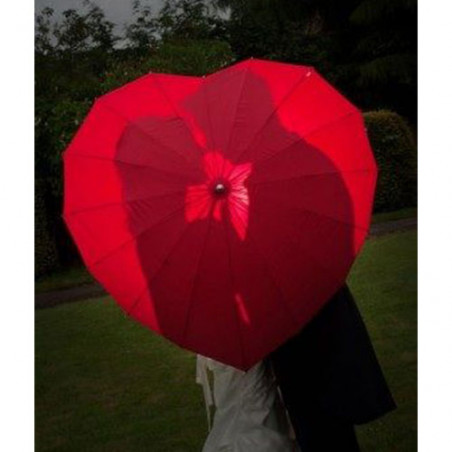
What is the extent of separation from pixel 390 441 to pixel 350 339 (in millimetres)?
1222

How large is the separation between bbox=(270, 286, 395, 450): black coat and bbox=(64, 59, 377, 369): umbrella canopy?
15.1 inches

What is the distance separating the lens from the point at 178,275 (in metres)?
2.31

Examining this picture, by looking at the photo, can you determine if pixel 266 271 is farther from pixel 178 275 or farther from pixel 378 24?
pixel 378 24

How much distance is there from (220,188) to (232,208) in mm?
73

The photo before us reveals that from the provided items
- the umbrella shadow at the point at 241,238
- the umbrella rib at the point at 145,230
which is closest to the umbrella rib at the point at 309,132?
the umbrella shadow at the point at 241,238

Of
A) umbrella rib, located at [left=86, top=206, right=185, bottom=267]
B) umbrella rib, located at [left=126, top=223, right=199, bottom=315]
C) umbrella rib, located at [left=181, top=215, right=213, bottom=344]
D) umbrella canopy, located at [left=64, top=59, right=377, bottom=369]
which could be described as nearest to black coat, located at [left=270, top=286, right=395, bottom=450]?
umbrella canopy, located at [left=64, top=59, right=377, bottom=369]

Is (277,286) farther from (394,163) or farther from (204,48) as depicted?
(204,48)

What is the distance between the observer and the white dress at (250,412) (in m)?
2.75

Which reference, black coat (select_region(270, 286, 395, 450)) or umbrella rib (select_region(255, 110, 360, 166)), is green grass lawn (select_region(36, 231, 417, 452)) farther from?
umbrella rib (select_region(255, 110, 360, 166))

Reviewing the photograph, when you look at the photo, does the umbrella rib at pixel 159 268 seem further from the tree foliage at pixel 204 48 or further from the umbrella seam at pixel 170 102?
the tree foliage at pixel 204 48

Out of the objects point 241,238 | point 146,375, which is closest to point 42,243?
point 146,375

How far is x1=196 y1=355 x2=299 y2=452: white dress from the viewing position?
2750 mm

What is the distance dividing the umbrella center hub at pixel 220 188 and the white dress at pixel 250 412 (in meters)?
0.78
